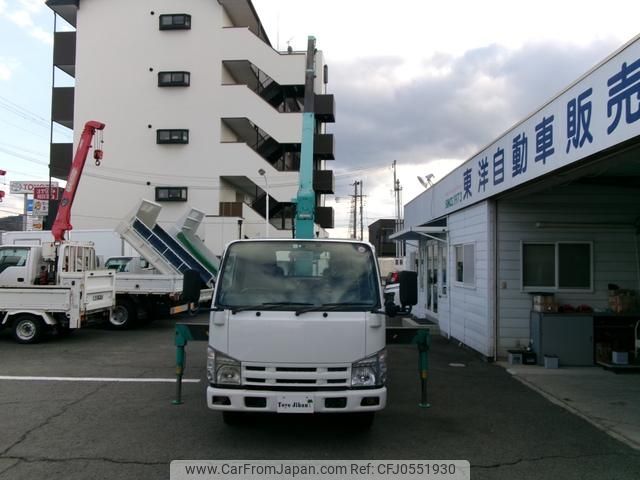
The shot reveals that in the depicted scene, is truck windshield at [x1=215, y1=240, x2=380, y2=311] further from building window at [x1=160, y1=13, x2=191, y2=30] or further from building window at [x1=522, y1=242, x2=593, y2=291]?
building window at [x1=160, y1=13, x2=191, y2=30]

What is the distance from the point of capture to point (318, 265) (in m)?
5.77

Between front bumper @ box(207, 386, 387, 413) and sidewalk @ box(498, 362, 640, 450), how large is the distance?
2.74 m

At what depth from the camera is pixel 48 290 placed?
465 inches

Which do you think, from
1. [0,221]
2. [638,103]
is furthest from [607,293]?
[0,221]

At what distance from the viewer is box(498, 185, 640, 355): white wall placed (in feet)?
32.8

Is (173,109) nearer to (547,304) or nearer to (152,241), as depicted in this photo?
(152,241)

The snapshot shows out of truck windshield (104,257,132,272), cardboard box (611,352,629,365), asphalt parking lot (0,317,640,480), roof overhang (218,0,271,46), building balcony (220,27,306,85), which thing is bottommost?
asphalt parking lot (0,317,640,480)

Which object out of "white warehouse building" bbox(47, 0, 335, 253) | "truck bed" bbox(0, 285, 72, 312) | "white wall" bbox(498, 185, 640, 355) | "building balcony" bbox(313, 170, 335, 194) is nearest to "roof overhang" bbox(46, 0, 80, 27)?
"white warehouse building" bbox(47, 0, 335, 253)

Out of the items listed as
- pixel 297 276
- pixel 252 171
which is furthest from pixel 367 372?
pixel 252 171

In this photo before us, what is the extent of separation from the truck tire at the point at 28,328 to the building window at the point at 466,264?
9.32 m

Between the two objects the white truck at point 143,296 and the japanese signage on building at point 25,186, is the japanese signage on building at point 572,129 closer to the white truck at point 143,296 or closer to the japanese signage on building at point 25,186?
the white truck at point 143,296

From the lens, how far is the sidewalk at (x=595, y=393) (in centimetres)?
613

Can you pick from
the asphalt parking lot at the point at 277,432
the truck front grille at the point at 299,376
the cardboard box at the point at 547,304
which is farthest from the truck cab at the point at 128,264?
the truck front grille at the point at 299,376

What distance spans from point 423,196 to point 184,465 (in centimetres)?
1355
